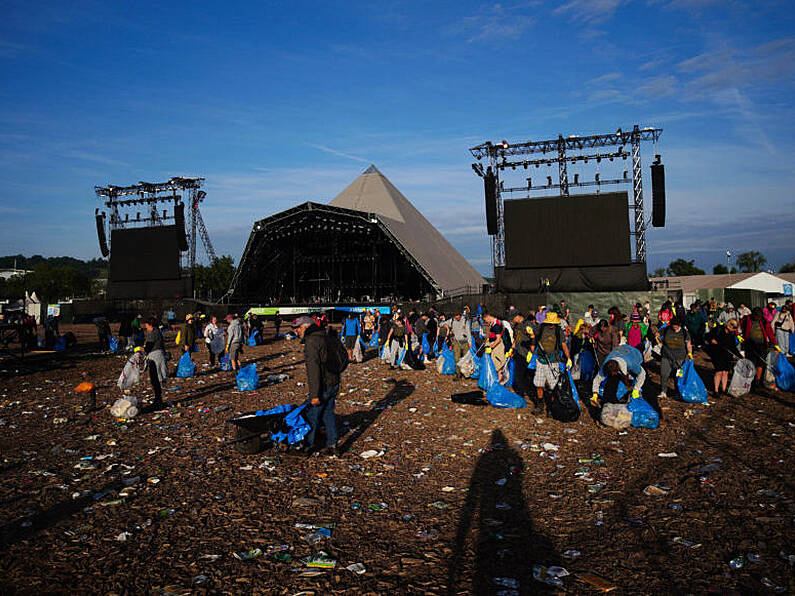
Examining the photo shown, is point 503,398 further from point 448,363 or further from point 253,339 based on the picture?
point 253,339

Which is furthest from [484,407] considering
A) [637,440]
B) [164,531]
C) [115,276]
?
[115,276]

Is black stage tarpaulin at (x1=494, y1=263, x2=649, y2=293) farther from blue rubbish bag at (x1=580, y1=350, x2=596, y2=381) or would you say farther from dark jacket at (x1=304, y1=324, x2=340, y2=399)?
dark jacket at (x1=304, y1=324, x2=340, y2=399)

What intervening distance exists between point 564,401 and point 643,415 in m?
1.12

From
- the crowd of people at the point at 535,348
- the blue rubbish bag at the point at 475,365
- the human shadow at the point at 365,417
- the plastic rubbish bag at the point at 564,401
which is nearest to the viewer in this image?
the crowd of people at the point at 535,348

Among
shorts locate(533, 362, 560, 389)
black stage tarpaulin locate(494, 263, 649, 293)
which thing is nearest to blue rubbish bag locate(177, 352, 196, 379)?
shorts locate(533, 362, 560, 389)

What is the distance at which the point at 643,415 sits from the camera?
295 inches

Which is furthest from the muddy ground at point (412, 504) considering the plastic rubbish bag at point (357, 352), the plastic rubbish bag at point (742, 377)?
the plastic rubbish bag at point (357, 352)

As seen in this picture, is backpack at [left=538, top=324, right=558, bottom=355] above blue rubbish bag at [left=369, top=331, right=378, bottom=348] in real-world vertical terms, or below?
above

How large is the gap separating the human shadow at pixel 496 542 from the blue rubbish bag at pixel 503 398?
3.00 m

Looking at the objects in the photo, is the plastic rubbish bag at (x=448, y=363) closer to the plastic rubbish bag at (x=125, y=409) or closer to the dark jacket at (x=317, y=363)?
the dark jacket at (x=317, y=363)

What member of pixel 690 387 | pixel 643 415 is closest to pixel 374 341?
pixel 690 387

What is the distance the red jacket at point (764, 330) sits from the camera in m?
9.40

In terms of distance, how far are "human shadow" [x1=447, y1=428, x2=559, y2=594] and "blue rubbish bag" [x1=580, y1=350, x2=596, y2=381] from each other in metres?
5.13

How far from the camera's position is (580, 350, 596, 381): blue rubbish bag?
10.5 metres
